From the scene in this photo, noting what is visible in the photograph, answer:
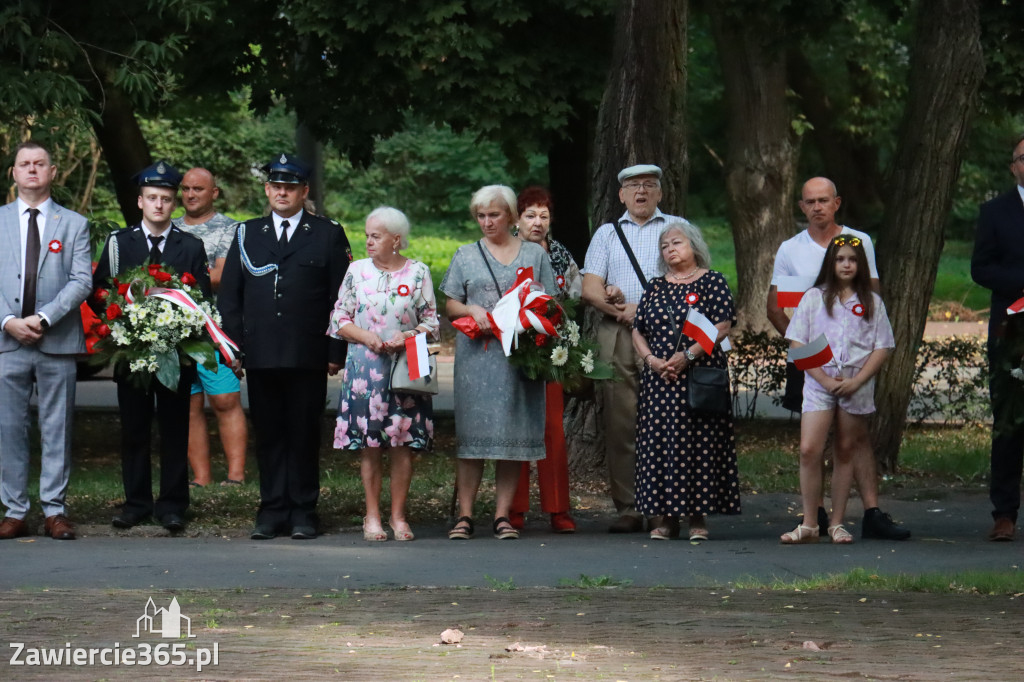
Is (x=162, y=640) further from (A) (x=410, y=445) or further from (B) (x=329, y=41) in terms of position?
(B) (x=329, y=41)

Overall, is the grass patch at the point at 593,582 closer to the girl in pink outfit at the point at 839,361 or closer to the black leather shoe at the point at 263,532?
the girl in pink outfit at the point at 839,361

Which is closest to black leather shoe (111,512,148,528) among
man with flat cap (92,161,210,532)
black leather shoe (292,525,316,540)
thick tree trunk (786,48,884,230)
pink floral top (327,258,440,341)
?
man with flat cap (92,161,210,532)

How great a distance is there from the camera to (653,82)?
1137 centimetres

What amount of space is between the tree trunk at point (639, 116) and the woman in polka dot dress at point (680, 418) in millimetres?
2196

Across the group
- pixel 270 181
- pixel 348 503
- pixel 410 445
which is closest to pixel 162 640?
pixel 410 445

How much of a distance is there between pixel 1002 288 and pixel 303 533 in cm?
426

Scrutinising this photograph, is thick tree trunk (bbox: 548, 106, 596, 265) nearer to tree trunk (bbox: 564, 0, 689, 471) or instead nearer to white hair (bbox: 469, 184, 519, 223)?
tree trunk (bbox: 564, 0, 689, 471)

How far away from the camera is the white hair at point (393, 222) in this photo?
29.3 feet

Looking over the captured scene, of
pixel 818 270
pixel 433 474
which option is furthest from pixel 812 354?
pixel 433 474

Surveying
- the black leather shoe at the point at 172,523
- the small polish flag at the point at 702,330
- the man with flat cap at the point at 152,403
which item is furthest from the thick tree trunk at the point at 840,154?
the black leather shoe at the point at 172,523

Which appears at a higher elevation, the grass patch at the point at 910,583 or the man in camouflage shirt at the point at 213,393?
the man in camouflage shirt at the point at 213,393

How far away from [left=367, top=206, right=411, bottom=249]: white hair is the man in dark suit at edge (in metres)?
3.31

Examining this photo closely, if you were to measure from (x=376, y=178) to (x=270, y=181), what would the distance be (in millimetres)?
47510

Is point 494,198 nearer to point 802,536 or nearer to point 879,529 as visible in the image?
point 802,536
